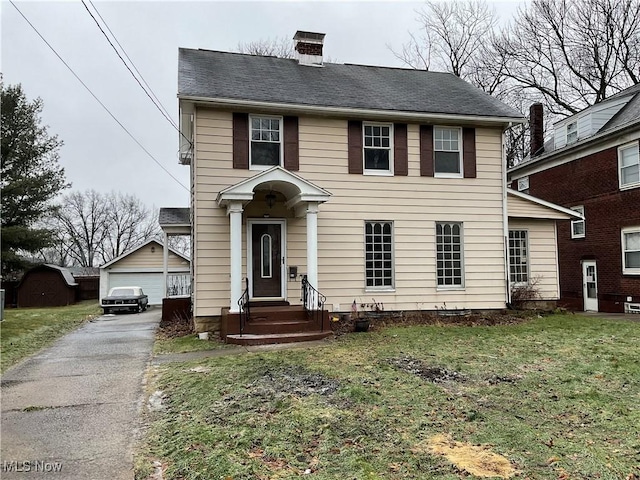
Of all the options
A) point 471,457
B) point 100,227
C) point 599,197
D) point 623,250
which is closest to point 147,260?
point 599,197

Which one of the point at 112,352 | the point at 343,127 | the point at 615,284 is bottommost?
the point at 112,352

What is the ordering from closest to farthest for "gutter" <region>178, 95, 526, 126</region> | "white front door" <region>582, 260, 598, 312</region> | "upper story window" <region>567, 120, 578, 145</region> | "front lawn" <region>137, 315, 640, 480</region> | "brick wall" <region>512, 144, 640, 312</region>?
1. "front lawn" <region>137, 315, 640, 480</region>
2. "gutter" <region>178, 95, 526, 126</region>
3. "brick wall" <region>512, 144, 640, 312</region>
4. "white front door" <region>582, 260, 598, 312</region>
5. "upper story window" <region>567, 120, 578, 145</region>

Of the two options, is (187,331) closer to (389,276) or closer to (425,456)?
(389,276)

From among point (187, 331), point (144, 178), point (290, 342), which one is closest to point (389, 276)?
point (290, 342)

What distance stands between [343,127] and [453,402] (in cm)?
848

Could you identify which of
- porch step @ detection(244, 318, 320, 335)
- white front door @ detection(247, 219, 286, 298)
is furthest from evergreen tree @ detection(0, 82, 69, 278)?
porch step @ detection(244, 318, 320, 335)

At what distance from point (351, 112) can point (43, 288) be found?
989 inches

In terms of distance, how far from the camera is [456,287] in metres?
12.9

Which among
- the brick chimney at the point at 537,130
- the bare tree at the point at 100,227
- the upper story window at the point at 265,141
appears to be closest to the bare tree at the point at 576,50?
the brick chimney at the point at 537,130

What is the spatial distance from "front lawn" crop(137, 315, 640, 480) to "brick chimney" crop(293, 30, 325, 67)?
9.89m

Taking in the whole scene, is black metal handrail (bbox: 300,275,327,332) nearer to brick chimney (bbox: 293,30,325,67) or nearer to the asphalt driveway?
the asphalt driveway

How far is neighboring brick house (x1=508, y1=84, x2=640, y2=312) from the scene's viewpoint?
15.7m

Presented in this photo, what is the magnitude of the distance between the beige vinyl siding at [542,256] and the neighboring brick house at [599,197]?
3.52 metres

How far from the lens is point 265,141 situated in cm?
1188
